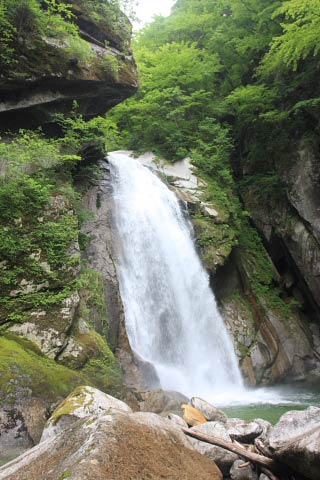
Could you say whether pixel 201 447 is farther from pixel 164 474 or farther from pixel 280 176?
pixel 280 176

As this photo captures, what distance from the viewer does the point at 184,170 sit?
15602 mm

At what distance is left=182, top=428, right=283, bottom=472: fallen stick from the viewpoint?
11.6 ft

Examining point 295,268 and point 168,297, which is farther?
point 295,268

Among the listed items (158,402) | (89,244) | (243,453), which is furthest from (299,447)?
(89,244)

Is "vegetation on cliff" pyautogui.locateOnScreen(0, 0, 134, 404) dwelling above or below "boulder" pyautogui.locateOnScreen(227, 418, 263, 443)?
above

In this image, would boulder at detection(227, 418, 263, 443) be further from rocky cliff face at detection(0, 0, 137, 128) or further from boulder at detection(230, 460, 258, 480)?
rocky cliff face at detection(0, 0, 137, 128)

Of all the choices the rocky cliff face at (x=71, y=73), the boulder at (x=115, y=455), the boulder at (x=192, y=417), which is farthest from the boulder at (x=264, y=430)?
the rocky cliff face at (x=71, y=73)

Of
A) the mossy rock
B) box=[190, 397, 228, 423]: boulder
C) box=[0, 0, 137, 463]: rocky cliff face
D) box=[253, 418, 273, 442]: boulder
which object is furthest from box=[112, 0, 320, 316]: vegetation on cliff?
box=[253, 418, 273, 442]: boulder

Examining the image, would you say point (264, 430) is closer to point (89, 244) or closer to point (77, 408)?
point (77, 408)

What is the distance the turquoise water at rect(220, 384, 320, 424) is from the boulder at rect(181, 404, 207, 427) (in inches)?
77.9

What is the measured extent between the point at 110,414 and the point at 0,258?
16.5ft

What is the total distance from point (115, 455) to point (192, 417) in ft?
9.88

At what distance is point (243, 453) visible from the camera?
12.3 feet

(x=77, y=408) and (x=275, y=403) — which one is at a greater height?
(x=77, y=408)
